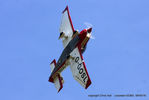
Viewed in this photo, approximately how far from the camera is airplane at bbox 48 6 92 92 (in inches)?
1656

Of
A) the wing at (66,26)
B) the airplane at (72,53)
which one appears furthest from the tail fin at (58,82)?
the wing at (66,26)

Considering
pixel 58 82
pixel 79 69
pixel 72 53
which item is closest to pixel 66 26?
pixel 72 53

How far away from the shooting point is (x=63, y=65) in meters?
45.8

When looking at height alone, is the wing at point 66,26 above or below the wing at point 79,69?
above

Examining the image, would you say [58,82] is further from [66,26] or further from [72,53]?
[66,26]

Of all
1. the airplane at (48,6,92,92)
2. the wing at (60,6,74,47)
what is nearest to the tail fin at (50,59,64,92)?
the airplane at (48,6,92,92)

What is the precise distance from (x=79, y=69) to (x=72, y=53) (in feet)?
9.22

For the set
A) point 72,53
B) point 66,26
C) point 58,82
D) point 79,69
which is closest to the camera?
point 79,69

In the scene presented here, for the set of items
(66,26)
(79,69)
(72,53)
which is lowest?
(79,69)

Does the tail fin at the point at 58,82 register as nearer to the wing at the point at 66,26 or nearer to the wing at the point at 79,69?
the wing at the point at 79,69

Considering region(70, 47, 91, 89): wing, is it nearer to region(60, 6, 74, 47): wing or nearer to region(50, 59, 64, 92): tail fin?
region(60, 6, 74, 47): wing

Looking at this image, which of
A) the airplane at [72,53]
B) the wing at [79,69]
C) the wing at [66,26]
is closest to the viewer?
the wing at [79,69]

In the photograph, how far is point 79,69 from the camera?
42.4 m

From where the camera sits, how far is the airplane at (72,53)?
4205cm
